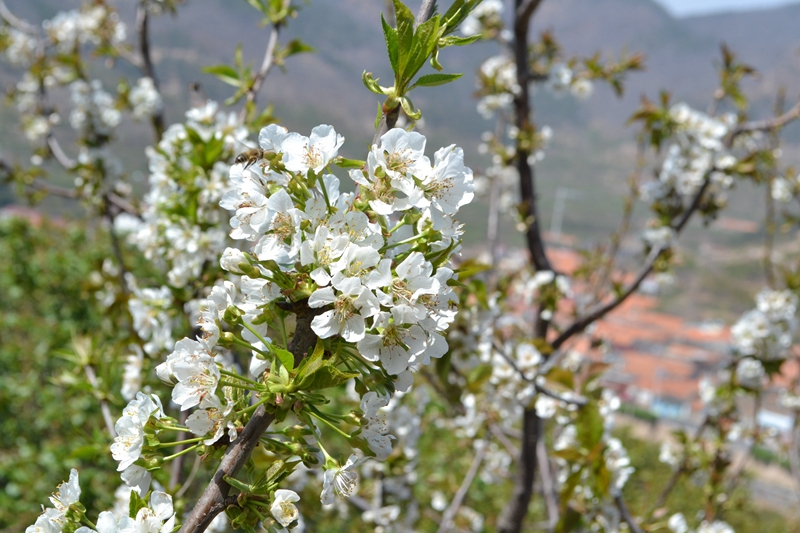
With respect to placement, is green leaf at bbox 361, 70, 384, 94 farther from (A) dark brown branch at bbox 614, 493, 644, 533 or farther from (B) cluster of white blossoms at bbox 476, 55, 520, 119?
(B) cluster of white blossoms at bbox 476, 55, 520, 119

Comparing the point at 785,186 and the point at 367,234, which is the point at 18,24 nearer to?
the point at 367,234

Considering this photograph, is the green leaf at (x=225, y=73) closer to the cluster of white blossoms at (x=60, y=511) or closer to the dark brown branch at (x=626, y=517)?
the cluster of white blossoms at (x=60, y=511)

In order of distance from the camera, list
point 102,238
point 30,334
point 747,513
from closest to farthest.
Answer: point 30,334 < point 102,238 < point 747,513

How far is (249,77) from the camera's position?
2.46m

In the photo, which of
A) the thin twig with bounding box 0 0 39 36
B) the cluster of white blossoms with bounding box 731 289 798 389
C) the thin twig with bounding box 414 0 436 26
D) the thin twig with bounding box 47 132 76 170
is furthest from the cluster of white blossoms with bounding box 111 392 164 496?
the thin twig with bounding box 0 0 39 36

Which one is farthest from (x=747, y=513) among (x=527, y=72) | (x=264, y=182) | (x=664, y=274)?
(x=264, y=182)

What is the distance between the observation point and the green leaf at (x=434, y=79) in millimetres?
1067

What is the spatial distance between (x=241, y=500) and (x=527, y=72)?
2696 mm

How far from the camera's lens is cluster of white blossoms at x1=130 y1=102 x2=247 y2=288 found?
2002 millimetres

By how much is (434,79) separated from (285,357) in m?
0.56

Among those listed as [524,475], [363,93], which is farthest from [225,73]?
[363,93]

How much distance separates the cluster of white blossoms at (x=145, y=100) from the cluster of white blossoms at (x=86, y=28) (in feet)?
2.61

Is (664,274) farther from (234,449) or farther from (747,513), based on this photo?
(747,513)

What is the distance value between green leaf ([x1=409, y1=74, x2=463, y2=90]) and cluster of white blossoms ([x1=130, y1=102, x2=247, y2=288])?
102 centimetres
